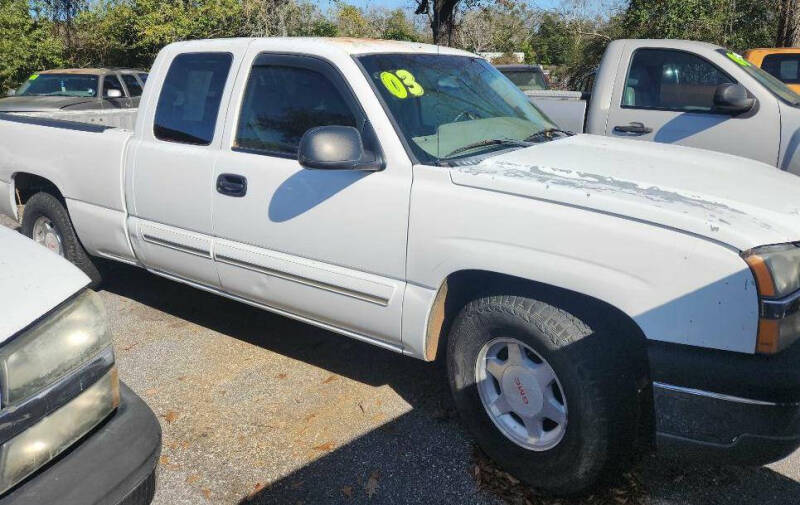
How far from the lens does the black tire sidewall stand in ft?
8.91

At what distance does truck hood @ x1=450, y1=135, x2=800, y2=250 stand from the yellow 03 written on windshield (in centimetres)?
58

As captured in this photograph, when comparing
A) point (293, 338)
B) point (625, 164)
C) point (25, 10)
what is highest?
point (25, 10)

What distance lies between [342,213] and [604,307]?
1.30m

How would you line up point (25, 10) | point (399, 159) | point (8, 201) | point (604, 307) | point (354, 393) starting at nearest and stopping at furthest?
1. point (604, 307)
2. point (399, 159)
3. point (354, 393)
4. point (8, 201)
5. point (25, 10)

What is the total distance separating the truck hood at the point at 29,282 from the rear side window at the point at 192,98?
1.70m

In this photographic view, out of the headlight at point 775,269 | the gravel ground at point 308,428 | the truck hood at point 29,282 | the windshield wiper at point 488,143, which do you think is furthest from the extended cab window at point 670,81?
the truck hood at point 29,282

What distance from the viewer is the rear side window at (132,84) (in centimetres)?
1337

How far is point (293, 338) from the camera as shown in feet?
15.4

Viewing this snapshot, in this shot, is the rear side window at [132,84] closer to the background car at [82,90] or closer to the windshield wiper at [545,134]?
the background car at [82,90]

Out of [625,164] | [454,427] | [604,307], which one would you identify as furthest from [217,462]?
[625,164]

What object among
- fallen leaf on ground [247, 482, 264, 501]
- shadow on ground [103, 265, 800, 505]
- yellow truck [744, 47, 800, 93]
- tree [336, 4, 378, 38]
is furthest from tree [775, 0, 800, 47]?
tree [336, 4, 378, 38]

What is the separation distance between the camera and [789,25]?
1198cm

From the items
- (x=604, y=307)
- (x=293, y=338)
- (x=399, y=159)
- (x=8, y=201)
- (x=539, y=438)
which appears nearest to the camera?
(x=604, y=307)

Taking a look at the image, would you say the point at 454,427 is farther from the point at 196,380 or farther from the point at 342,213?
the point at 196,380
